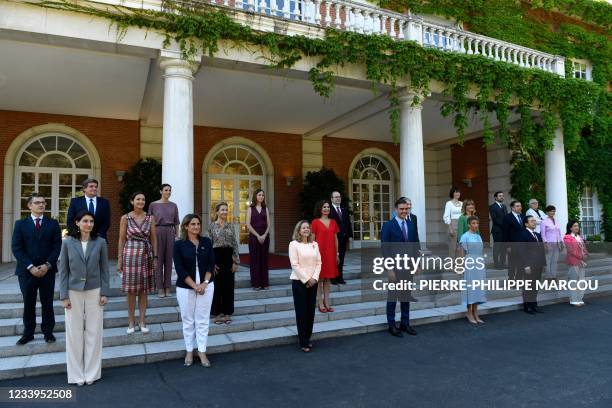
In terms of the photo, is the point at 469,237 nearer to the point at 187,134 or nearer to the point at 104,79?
the point at 187,134

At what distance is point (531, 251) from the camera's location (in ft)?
22.4

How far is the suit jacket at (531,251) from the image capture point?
686cm

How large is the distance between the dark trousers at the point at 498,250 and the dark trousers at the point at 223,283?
564 cm

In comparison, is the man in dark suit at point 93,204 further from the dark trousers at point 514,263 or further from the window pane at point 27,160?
the dark trousers at point 514,263

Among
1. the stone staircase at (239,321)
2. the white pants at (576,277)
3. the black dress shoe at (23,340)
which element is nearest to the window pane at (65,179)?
the stone staircase at (239,321)

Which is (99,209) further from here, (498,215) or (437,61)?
(498,215)

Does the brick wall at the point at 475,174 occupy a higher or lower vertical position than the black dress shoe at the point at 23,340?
higher

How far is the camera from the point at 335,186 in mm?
11875

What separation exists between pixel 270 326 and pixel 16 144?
8.59 m

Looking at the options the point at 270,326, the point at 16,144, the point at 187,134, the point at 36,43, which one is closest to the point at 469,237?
the point at 270,326

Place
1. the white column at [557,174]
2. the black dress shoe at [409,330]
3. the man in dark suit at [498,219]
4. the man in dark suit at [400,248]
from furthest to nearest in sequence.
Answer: the white column at [557,174] < the man in dark suit at [498,219] < the black dress shoe at [409,330] < the man in dark suit at [400,248]

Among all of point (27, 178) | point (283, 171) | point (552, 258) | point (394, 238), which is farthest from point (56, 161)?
point (552, 258)

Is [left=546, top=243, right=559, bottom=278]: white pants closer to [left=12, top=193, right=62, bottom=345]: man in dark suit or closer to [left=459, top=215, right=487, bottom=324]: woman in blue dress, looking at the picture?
[left=459, top=215, right=487, bottom=324]: woman in blue dress

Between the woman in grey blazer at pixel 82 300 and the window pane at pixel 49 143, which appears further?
the window pane at pixel 49 143
